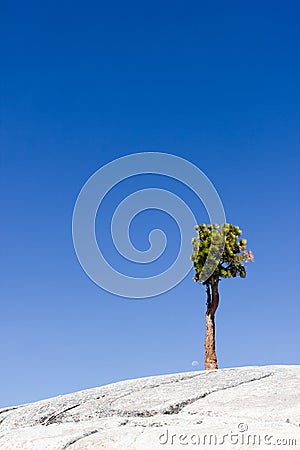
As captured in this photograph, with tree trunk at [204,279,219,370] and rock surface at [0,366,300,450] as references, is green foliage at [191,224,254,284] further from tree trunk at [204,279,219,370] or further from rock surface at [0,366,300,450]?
rock surface at [0,366,300,450]

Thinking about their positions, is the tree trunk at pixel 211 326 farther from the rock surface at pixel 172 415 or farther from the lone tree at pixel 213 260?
the rock surface at pixel 172 415

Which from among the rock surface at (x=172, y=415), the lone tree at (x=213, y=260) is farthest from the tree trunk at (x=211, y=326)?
the rock surface at (x=172, y=415)

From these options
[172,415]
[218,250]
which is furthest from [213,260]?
[172,415]

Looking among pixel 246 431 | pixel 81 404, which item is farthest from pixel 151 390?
pixel 246 431

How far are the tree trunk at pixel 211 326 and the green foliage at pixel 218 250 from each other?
522mm

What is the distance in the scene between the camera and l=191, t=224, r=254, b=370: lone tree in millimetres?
30453

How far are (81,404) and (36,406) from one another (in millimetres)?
1920

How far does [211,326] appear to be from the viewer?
30.5m

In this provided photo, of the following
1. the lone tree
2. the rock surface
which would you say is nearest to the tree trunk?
the lone tree

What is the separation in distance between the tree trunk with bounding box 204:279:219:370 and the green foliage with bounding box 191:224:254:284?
0.52m

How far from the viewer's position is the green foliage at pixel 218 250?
31.4 metres

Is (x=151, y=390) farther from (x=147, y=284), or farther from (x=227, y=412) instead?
(x=147, y=284)

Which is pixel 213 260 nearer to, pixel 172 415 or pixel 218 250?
pixel 218 250

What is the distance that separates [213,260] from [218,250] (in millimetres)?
849
